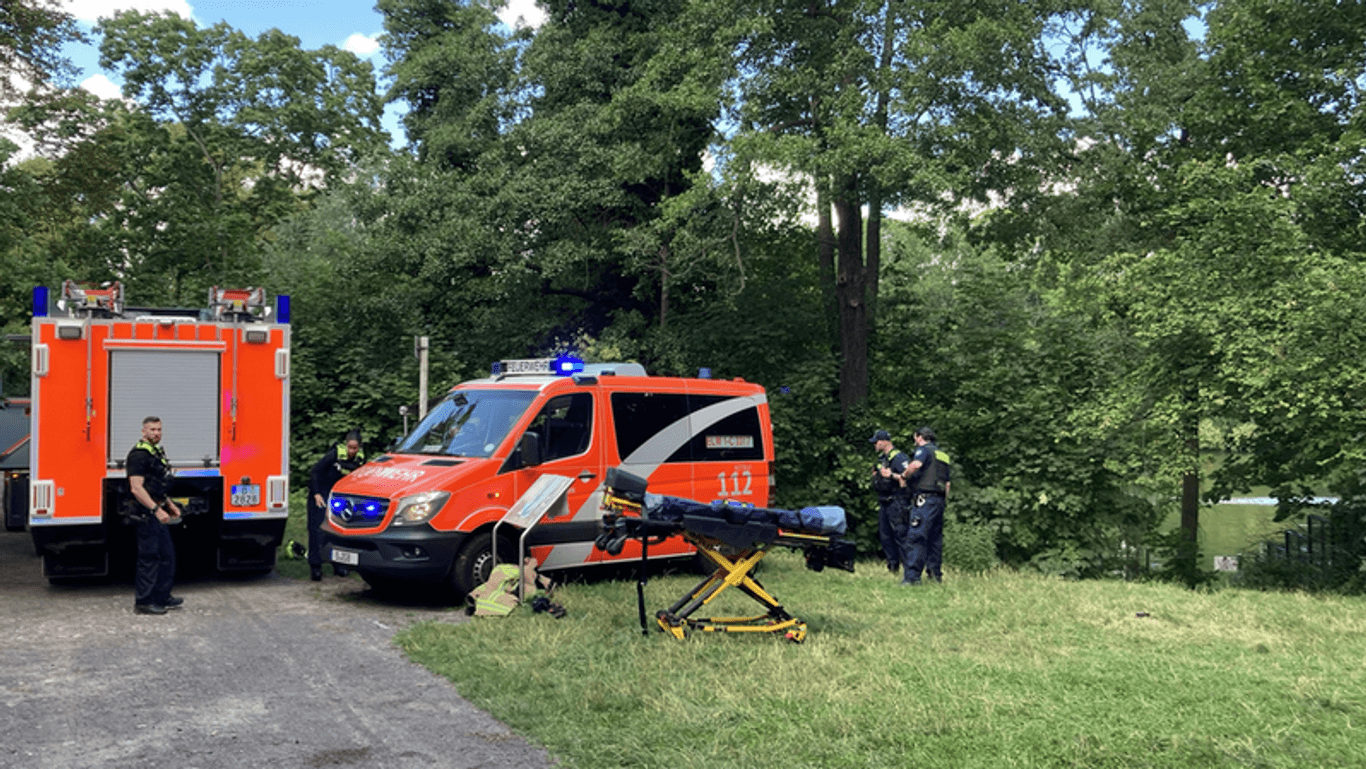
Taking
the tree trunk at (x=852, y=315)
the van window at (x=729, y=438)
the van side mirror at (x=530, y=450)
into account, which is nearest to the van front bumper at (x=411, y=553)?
the van side mirror at (x=530, y=450)

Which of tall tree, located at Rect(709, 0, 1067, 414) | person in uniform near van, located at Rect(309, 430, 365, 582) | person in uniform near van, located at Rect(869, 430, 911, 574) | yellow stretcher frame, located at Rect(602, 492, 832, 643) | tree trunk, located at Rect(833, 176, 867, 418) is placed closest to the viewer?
yellow stretcher frame, located at Rect(602, 492, 832, 643)

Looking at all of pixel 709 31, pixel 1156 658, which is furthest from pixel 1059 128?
pixel 1156 658

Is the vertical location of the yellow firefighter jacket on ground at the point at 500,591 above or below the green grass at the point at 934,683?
above

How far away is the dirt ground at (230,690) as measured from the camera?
5543mm

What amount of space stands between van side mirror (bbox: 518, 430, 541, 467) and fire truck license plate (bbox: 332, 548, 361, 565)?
1714 mm

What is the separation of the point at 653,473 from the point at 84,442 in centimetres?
544

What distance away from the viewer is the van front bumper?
9492 mm

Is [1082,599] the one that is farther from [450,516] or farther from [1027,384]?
[1027,384]

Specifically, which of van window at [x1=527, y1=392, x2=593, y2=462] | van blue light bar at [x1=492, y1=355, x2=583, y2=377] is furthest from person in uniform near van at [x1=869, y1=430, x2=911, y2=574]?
van blue light bar at [x1=492, y1=355, x2=583, y2=377]

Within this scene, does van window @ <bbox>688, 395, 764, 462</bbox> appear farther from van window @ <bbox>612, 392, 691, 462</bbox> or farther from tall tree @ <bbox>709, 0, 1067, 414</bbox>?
tall tree @ <bbox>709, 0, 1067, 414</bbox>

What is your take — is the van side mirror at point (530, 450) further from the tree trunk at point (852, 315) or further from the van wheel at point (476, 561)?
the tree trunk at point (852, 315)

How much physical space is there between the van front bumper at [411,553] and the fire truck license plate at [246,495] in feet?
6.78

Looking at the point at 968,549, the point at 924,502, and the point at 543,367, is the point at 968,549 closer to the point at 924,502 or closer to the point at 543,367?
the point at 924,502

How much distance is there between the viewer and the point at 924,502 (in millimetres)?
11336
